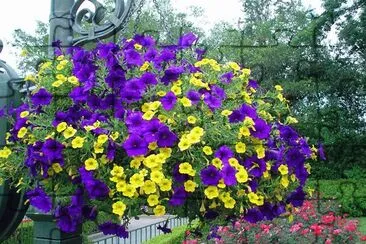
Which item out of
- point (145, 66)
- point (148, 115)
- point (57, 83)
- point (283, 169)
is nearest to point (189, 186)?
point (148, 115)

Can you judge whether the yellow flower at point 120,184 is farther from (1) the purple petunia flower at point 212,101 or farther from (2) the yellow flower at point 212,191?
(1) the purple petunia flower at point 212,101

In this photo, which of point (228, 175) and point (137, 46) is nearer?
point (228, 175)

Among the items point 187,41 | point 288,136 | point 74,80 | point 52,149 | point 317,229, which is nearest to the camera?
point 52,149

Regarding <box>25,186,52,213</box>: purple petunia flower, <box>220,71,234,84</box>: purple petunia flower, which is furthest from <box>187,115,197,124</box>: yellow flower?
<box>25,186,52,213</box>: purple petunia flower

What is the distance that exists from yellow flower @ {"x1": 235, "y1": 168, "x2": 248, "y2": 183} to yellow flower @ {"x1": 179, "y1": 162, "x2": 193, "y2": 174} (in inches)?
6.6

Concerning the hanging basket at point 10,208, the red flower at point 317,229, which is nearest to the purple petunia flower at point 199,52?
the hanging basket at point 10,208

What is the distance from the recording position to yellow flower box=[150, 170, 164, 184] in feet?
5.67

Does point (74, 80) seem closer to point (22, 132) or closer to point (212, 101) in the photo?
point (22, 132)

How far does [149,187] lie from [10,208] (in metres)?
0.85

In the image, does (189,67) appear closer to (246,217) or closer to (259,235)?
(246,217)

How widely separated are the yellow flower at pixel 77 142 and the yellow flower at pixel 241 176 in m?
0.53

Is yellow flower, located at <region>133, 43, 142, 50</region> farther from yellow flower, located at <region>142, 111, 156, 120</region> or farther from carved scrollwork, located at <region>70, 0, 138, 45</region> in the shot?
yellow flower, located at <region>142, 111, 156, 120</region>

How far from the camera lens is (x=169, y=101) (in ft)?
6.10

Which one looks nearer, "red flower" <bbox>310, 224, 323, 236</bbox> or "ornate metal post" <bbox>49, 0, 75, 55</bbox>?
"ornate metal post" <bbox>49, 0, 75, 55</bbox>
